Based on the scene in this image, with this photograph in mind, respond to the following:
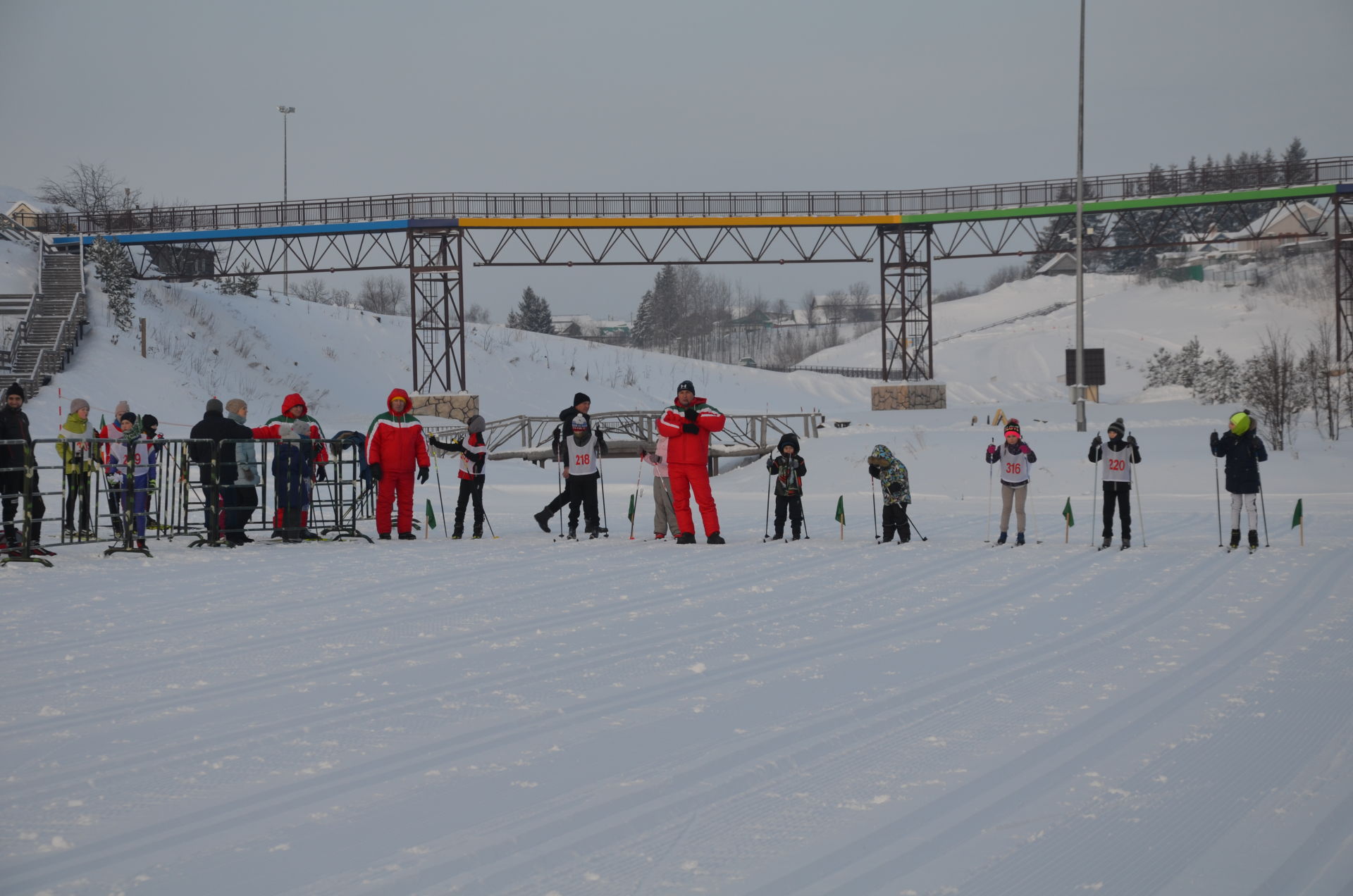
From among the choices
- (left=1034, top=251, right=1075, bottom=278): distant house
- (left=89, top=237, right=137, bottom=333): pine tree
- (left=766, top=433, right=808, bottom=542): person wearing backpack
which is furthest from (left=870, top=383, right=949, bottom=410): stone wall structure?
(left=1034, top=251, right=1075, bottom=278): distant house

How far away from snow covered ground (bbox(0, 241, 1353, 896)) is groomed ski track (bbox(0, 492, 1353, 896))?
0.03 m

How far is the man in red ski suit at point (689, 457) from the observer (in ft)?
47.5

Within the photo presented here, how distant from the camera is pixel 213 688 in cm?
704

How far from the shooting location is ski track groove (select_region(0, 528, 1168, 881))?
4.56 m

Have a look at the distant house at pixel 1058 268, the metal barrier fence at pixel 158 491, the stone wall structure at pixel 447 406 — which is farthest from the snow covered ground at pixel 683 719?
the distant house at pixel 1058 268

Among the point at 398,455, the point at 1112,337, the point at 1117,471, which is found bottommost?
the point at 1117,471

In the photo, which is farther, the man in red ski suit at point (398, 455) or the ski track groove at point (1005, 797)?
the man in red ski suit at point (398, 455)

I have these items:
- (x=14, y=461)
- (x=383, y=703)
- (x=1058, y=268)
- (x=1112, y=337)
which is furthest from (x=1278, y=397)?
(x=1058, y=268)

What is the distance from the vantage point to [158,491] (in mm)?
14828

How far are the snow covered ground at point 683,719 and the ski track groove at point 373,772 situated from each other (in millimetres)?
24

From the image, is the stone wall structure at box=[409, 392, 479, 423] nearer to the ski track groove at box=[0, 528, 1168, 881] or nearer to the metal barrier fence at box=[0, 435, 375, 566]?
the metal barrier fence at box=[0, 435, 375, 566]

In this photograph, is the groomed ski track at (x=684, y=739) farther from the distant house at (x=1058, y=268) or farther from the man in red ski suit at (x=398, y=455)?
the distant house at (x=1058, y=268)

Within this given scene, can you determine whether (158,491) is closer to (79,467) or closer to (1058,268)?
(79,467)

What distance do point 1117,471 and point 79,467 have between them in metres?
12.5
